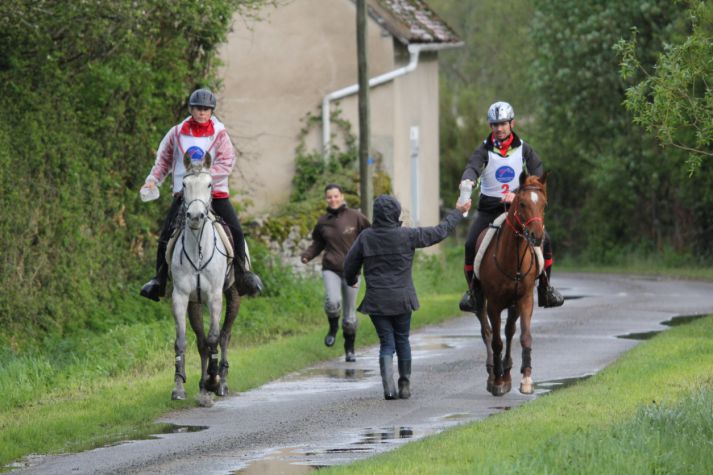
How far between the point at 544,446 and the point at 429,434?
2114 millimetres

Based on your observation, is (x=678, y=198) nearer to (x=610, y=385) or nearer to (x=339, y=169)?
(x=339, y=169)

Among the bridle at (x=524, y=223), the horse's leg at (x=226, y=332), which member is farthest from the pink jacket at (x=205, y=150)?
the bridle at (x=524, y=223)

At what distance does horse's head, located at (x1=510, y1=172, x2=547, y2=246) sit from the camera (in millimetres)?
14305

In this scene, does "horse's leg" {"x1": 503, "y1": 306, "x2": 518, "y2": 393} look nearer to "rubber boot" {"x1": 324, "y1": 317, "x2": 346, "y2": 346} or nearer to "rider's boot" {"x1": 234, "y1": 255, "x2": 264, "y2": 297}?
"rider's boot" {"x1": 234, "y1": 255, "x2": 264, "y2": 297}

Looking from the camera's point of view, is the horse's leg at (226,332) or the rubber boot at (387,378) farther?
the horse's leg at (226,332)

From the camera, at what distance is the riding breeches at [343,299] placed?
62.5 ft

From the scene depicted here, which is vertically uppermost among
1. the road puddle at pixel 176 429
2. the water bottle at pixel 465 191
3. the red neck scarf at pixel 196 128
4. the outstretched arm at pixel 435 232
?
the red neck scarf at pixel 196 128

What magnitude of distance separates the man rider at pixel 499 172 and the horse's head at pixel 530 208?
1.68 feet

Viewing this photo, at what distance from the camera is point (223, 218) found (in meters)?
15.8

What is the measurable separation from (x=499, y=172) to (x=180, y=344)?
3.72m

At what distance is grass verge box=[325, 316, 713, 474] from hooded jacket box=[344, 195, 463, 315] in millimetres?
1874

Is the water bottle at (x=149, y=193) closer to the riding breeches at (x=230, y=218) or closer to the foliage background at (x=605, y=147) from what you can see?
the riding breeches at (x=230, y=218)

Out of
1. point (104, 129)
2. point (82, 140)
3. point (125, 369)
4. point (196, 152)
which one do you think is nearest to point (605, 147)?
point (104, 129)

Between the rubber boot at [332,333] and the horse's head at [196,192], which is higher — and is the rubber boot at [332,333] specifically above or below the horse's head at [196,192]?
below
